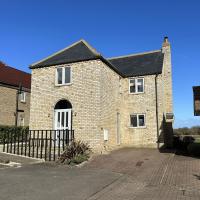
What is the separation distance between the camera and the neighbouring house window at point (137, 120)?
2314 centimetres

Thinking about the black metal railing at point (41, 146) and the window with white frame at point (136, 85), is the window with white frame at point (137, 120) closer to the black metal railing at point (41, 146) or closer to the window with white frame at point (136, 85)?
the window with white frame at point (136, 85)

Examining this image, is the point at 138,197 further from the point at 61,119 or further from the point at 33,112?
the point at 33,112

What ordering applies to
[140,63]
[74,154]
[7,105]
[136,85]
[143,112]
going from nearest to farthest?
[74,154] → [143,112] → [136,85] → [140,63] → [7,105]

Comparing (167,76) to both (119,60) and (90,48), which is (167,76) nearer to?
(119,60)

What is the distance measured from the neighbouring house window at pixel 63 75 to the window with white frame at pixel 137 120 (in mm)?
6996

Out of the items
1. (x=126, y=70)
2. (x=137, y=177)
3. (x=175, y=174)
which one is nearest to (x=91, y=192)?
(x=137, y=177)

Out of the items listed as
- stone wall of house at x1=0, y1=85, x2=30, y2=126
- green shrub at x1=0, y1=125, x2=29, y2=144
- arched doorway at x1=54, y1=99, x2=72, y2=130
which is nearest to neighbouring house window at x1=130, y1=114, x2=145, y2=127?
arched doorway at x1=54, y1=99, x2=72, y2=130

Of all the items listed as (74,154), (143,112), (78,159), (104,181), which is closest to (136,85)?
(143,112)

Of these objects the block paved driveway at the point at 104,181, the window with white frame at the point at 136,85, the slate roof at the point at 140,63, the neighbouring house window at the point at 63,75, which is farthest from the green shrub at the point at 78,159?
the slate roof at the point at 140,63

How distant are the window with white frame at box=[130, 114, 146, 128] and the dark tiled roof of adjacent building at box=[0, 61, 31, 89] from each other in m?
14.7

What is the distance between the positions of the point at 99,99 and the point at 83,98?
117 cm

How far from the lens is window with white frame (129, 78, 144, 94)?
23.7 meters

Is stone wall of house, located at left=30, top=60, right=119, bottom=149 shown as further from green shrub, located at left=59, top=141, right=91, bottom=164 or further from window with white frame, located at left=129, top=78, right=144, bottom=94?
window with white frame, located at left=129, top=78, right=144, bottom=94

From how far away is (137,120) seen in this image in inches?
917
